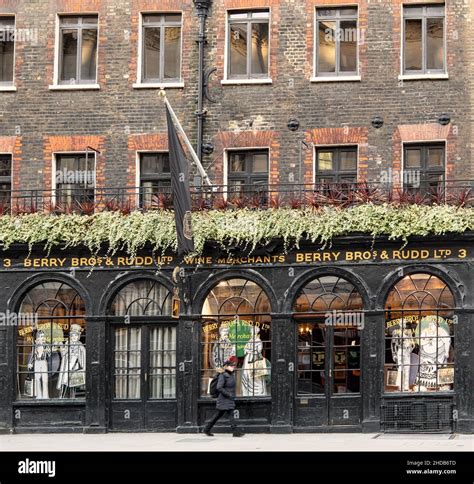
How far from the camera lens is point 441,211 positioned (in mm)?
28016

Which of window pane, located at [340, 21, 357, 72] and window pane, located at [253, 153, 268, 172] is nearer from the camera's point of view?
window pane, located at [340, 21, 357, 72]

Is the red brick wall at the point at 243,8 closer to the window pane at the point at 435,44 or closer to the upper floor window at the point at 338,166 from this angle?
the upper floor window at the point at 338,166

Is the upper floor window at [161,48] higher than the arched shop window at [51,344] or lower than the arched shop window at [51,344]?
higher

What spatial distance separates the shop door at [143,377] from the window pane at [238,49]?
604cm

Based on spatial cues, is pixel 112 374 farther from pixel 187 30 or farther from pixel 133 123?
pixel 187 30

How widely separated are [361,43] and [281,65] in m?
1.84

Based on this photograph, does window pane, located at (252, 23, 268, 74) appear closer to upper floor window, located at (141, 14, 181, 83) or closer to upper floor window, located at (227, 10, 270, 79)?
upper floor window, located at (227, 10, 270, 79)

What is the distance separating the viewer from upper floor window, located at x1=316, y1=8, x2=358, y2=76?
1198 inches

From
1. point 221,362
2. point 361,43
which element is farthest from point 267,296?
point 361,43

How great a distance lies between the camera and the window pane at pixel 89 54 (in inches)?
1234

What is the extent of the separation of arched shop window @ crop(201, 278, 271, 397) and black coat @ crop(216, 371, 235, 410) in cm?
155

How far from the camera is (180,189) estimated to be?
2788cm

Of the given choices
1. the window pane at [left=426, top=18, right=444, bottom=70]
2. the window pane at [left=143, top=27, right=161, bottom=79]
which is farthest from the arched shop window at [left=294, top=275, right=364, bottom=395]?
the window pane at [left=143, top=27, right=161, bottom=79]

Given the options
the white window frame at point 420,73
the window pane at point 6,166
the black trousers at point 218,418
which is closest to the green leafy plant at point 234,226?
the window pane at point 6,166
